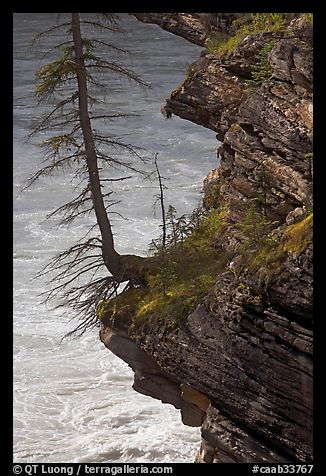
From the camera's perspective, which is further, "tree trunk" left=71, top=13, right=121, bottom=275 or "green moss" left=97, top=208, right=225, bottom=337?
"tree trunk" left=71, top=13, right=121, bottom=275

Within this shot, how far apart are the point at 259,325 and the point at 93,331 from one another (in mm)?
12843

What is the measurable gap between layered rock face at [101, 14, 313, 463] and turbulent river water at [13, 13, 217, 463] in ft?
11.2

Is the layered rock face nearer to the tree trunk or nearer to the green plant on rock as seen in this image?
the green plant on rock

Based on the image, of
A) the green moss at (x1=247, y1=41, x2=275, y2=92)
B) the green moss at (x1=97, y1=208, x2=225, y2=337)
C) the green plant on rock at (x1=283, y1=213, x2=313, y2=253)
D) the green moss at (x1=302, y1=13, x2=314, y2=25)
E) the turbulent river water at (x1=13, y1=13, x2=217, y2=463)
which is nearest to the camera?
the green plant on rock at (x1=283, y1=213, x2=313, y2=253)

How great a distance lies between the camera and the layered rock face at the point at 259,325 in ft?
31.7

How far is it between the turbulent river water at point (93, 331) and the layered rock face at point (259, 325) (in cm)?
340

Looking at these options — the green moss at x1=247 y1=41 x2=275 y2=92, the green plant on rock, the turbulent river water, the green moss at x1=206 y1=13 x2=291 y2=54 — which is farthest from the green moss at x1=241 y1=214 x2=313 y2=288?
the turbulent river water

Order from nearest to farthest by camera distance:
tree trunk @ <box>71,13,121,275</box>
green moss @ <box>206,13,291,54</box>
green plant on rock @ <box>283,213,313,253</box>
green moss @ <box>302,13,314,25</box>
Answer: green plant on rock @ <box>283,213,313,253</box>, green moss @ <box>302,13,314,25</box>, tree trunk @ <box>71,13,121,275</box>, green moss @ <box>206,13,291,54</box>

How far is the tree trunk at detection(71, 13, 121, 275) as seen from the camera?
12.6 metres

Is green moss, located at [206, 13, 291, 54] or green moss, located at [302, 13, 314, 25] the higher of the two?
green moss, located at [302, 13, 314, 25]

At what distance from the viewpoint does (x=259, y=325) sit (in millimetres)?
9977

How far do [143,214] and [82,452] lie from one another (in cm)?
1167
